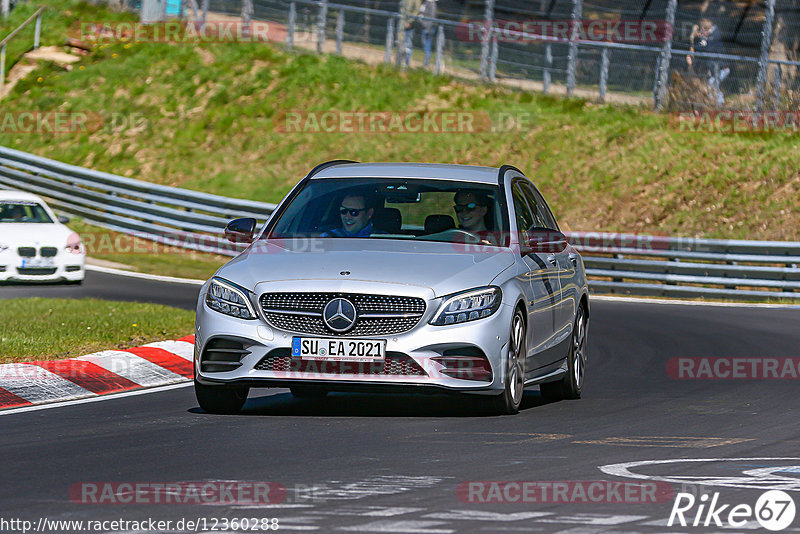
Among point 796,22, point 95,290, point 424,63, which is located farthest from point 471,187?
point 424,63

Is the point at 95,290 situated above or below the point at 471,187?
below

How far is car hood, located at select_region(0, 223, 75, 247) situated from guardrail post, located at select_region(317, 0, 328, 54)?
15.8 metres

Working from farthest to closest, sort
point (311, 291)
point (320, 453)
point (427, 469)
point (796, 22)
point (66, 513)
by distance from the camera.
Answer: point (796, 22) < point (311, 291) < point (320, 453) < point (427, 469) < point (66, 513)

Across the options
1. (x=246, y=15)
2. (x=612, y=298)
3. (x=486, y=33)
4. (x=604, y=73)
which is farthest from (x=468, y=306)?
(x=246, y=15)

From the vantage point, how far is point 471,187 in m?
10.6

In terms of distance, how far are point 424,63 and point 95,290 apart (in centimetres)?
1616

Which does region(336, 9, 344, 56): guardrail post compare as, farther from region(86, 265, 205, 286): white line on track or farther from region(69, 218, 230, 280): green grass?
region(86, 265, 205, 286): white line on track

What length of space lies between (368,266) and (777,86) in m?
22.0

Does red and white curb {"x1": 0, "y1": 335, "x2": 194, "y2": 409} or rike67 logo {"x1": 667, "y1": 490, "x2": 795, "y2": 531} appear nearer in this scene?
rike67 logo {"x1": 667, "y1": 490, "x2": 795, "y2": 531}

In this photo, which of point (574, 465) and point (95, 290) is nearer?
point (574, 465)

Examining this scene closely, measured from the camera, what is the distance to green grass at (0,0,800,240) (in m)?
28.6

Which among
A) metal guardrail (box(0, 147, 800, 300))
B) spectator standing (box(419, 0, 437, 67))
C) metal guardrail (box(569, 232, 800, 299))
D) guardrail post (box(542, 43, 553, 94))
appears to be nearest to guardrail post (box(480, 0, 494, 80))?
spectator standing (box(419, 0, 437, 67))

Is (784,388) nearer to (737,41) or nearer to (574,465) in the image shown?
(574,465)

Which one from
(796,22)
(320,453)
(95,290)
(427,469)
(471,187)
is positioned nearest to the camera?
(427,469)
